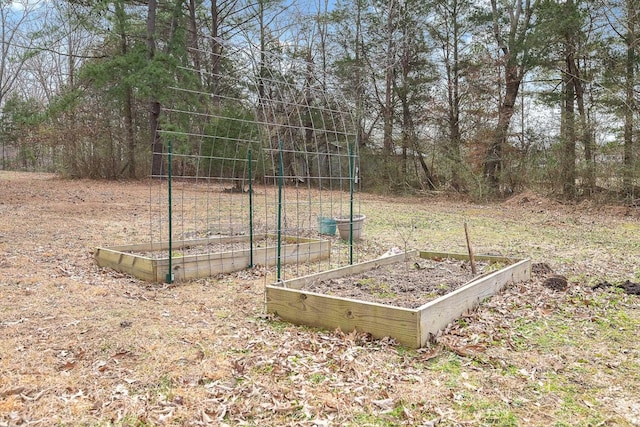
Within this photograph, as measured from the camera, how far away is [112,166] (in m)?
17.1

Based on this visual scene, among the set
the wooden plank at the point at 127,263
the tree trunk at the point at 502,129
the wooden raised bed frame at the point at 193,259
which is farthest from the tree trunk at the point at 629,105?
the wooden plank at the point at 127,263

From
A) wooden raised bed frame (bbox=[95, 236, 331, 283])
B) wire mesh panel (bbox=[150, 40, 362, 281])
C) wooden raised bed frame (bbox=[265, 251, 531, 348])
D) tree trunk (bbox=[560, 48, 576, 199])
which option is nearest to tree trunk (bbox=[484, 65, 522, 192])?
tree trunk (bbox=[560, 48, 576, 199])

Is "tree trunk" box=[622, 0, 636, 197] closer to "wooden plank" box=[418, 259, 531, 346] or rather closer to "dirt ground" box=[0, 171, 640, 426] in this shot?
"dirt ground" box=[0, 171, 640, 426]

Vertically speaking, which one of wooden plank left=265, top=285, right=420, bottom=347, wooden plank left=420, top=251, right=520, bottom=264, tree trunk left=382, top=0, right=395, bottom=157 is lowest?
wooden plank left=265, top=285, right=420, bottom=347

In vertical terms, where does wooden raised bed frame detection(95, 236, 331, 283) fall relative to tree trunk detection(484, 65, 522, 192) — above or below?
below

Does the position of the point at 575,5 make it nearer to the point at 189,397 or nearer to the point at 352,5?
the point at 352,5

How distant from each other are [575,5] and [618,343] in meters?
13.6

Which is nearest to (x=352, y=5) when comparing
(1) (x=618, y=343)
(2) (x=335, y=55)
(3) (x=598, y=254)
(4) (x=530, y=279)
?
(2) (x=335, y=55)

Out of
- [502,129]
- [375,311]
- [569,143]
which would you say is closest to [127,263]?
[375,311]

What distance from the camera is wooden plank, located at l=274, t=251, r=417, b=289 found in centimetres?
423

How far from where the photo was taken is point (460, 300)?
384 centimetres

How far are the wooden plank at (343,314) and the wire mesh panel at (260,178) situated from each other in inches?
23.5

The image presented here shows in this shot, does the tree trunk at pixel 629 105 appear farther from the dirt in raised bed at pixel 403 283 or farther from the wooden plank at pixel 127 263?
the wooden plank at pixel 127 263

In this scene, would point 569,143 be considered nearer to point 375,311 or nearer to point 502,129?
point 502,129
